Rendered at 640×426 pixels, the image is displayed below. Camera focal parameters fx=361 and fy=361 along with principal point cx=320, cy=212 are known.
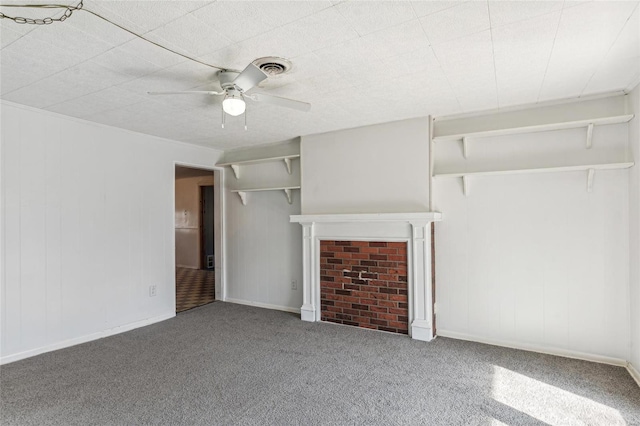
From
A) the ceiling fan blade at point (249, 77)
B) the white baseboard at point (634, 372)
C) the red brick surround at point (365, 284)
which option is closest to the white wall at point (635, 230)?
the white baseboard at point (634, 372)

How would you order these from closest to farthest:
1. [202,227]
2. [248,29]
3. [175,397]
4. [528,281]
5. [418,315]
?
[248,29], [175,397], [528,281], [418,315], [202,227]

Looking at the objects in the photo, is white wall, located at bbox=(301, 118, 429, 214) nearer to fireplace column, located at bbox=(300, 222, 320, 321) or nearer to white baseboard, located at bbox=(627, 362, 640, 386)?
fireplace column, located at bbox=(300, 222, 320, 321)

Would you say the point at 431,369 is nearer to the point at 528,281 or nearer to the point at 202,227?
the point at 528,281

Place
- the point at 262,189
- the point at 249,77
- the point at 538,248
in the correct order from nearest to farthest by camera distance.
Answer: the point at 249,77, the point at 538,248, the point at 262,189

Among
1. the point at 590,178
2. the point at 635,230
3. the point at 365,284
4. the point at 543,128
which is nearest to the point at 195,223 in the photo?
the point at 365,284

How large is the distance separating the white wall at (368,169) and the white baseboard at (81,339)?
2.16m

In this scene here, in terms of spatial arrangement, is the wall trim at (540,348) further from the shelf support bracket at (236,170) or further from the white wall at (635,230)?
the shelf support bracket at (236,170)

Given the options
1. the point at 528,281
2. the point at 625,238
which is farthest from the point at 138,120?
the point at 625,238

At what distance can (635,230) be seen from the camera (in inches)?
107

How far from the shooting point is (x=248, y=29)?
187 cm

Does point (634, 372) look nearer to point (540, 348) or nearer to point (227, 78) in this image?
point (540, 348)

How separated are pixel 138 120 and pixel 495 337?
399 centimetres

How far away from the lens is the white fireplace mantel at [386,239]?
347 cm

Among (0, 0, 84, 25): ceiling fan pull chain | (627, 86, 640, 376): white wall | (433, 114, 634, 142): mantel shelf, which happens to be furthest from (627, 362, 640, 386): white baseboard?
(0, 0, 84, 25): ceiling fan pull chain
